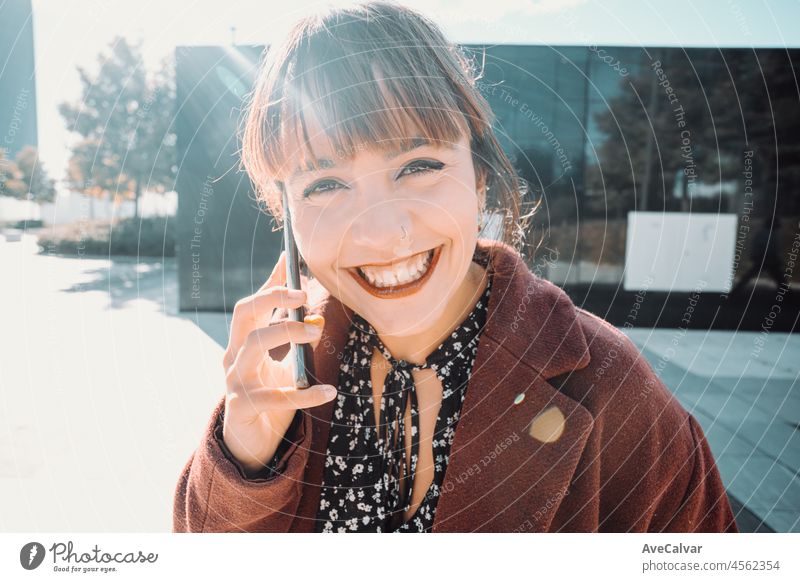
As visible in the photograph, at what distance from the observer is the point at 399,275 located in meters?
0.72

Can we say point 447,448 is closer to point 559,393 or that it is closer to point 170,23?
point 559,393

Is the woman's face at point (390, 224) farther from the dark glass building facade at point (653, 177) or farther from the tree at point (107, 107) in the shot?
the dark glass building facade at point (653, 177)

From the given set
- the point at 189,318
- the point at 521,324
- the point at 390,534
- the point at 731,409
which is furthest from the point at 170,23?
the point at 189,318

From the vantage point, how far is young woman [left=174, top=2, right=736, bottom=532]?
664 millimetres

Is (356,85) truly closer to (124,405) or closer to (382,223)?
(382,223)

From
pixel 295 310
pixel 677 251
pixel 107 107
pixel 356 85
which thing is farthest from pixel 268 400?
pixel 677 251

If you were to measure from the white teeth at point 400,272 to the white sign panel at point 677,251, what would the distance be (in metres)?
3.37

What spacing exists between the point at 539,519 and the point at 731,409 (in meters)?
2.14

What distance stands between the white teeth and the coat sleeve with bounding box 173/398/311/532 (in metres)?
0.19

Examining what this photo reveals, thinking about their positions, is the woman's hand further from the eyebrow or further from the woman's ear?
the woman's ear

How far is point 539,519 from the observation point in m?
0.75

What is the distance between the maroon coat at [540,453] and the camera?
0.72 metres

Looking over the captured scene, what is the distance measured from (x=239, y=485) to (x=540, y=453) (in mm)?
359

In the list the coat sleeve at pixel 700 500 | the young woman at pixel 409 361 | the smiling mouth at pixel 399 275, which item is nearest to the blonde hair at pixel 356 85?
the young woman at pixel 409 361
